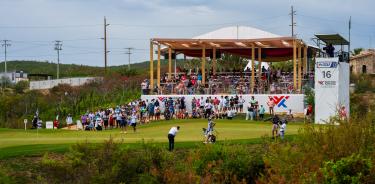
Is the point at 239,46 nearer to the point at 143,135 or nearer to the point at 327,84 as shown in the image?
the point at 327,84

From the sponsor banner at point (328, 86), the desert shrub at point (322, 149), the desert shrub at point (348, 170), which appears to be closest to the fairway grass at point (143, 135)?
the sponsor banner at point (328, 86)

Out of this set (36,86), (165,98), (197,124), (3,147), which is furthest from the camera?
(36,86)

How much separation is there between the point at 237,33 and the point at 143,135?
2459 centimetres

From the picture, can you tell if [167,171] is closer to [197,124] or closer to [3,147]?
[3,147]

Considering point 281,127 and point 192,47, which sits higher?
point 192,47

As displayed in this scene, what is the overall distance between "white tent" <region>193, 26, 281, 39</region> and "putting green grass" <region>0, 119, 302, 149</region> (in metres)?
15.8

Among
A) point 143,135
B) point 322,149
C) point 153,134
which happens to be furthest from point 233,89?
point 322,149

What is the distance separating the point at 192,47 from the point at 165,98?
325 inches

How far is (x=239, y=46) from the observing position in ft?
189

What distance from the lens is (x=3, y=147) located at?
34031 mm

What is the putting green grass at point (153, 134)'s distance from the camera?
3597 centimetres

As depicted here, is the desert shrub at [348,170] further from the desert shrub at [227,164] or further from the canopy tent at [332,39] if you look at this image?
the canopy tent at [332,39]

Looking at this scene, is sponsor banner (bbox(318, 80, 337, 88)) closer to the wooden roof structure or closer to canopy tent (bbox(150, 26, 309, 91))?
canopy tent (bbox(150, 26, 309, 91))

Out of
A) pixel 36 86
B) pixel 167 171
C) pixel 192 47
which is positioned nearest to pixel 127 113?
pixel 192 47
